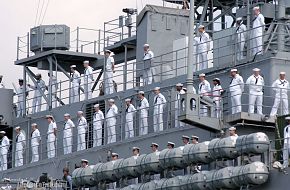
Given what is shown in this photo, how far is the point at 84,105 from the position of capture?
37.9 m

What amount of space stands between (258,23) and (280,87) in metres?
2.73

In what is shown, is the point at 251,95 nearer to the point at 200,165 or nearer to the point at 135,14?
the point at 200,165

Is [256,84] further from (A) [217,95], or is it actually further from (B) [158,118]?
(B) [158,118]

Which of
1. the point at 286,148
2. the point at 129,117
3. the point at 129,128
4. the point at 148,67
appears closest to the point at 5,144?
the point at 148,67

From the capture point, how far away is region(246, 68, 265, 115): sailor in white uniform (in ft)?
101

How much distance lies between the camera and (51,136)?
1479 inches

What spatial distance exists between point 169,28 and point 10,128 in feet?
18.8

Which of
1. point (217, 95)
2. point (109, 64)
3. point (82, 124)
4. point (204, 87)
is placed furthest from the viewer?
point (109, 64)

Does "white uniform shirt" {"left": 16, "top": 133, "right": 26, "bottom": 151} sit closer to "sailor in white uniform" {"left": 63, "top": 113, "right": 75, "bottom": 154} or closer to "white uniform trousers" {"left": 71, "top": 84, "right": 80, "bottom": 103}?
"white uniform trousers" {"left": 71, "top": 84, "right": 80, "bottom": 103}

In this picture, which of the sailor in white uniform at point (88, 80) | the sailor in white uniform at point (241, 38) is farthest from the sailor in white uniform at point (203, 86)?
the sailor in white uniform at point (88, 80)

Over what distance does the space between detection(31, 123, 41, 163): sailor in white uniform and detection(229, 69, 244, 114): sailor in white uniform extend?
27.4 feet

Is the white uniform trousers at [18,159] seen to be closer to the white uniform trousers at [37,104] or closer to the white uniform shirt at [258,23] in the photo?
the white uniform trousers at [37,104]

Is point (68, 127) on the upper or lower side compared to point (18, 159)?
upper

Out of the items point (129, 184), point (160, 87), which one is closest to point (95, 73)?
point (160, 87)
